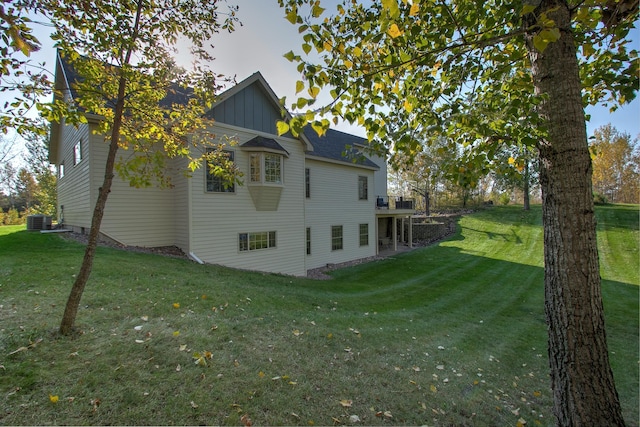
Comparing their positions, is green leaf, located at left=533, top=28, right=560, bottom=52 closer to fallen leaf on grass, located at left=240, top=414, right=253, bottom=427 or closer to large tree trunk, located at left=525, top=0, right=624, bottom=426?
large tree trunk, located at left=525, top=0, right=624, bottom=426

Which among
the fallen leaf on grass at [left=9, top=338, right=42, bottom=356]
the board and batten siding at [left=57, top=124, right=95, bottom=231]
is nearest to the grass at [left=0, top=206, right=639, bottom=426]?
the fallen leaf on grass at [left=9, top=338, right=42, bottom=356]

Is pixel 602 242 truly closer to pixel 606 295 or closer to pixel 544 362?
pixel 606 295

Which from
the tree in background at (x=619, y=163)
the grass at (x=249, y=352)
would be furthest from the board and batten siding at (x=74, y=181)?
the tree in background at (x=619, y=163)

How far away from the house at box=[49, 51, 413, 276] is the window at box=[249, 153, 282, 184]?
1.5 inches

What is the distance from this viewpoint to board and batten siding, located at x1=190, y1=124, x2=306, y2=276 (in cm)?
988

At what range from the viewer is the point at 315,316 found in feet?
18.2

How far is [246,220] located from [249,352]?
7817mm

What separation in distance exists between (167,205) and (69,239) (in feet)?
10.3

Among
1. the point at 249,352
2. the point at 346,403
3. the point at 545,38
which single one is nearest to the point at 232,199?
the point at 249,352

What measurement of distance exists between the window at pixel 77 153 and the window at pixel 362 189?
13160 millimetres

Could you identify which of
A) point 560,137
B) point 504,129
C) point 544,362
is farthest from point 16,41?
point 544,362

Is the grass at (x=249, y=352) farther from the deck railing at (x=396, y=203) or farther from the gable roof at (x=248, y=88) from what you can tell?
the deck railing at (x=396, y=203)

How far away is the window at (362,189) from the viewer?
17.4 meters

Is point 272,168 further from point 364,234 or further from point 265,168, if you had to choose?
point 364,234
